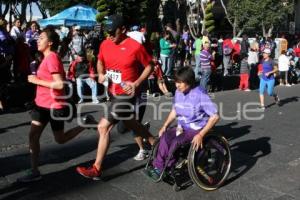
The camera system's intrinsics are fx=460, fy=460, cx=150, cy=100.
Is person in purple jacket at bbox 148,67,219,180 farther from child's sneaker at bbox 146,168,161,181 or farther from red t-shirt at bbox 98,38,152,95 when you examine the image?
red t-shirt at bbox 98,38,152,95

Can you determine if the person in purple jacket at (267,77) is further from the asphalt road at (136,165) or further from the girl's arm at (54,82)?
the girl's arm at (54,82)

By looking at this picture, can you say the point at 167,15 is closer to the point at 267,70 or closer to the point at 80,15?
the point at 80,15

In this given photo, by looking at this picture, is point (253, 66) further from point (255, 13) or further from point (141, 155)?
point (255, 13)

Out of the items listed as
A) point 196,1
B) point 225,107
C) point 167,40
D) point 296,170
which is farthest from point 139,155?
point 196,1

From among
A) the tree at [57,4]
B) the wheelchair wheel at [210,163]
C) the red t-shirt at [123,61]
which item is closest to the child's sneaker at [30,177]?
the red t-shirt at [123,61]

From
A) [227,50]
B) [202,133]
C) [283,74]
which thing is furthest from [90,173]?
[227,50]

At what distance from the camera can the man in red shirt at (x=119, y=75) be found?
5.02 meters

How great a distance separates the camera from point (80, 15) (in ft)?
71.5

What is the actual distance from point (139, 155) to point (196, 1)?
22.9m

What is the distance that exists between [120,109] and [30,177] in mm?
1257

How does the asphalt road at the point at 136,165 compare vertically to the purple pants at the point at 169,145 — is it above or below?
below

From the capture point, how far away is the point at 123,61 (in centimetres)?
513

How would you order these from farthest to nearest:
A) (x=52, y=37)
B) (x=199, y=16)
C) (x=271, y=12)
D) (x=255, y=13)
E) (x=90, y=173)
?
1. (x=271, y=12)
2. (x=255, y=13)
3. (x=199, y=16)
4. (x=90, y=173)
5. (x=52, y=37)

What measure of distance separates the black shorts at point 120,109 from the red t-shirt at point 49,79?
53 cm
